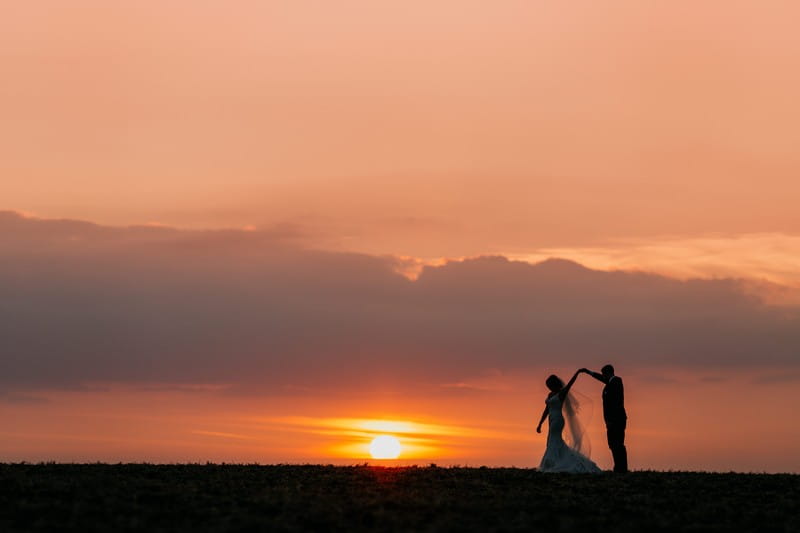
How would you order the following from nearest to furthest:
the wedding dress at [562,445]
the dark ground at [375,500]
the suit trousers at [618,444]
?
Result: 1. the dark ground at [375,500]
2. the wedding dress at [562,445]
3. the suit trousers at [618,444]

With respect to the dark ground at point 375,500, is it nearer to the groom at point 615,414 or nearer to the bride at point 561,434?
the bride at point 561,434

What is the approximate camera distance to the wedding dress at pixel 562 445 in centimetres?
4000

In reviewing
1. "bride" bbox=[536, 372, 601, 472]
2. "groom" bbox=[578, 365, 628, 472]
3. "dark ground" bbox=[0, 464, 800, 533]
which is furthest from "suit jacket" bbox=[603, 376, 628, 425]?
"dark ground" bbox=[0, 464, 800, 533]

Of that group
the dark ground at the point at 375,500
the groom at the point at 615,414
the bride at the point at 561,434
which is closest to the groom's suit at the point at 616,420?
the groom at the point at 615,414

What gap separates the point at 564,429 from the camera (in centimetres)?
4100

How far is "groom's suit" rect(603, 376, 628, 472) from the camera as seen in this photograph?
41.4 metres

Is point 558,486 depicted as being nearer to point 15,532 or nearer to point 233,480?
point 233,480

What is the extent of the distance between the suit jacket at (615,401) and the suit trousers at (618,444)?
154 mm

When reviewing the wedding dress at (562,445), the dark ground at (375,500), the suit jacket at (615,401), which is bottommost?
the dark ground at (375,500)

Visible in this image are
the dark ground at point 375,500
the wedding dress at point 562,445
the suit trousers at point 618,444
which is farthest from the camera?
the suit trousers at point 618,444

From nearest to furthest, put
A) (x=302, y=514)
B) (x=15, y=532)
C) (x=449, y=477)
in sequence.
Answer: (x=15, y=532) < (x=302, y=514) < (x=449, y=477)

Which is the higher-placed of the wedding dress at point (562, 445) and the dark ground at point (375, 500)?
the wedding dress at point (562, 445)

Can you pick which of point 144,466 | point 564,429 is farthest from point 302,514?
point 564,429

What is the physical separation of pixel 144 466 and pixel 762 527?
21.0m
